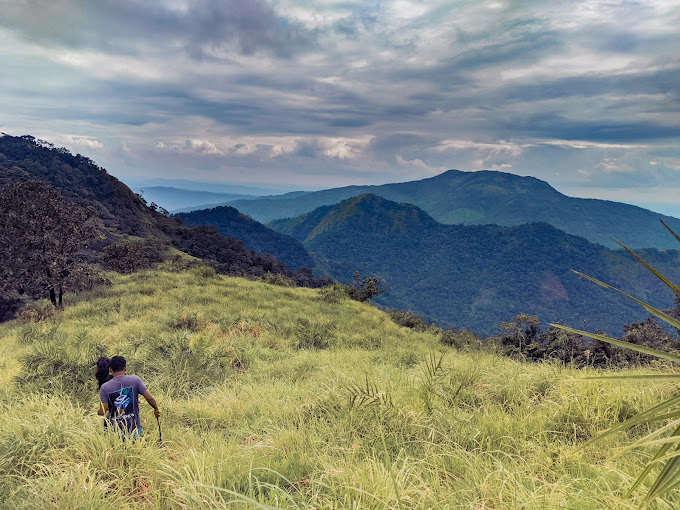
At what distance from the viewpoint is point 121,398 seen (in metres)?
4.39

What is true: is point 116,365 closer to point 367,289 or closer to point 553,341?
point 553,341

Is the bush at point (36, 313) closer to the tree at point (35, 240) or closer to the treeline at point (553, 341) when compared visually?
the tree at point (35, 240)

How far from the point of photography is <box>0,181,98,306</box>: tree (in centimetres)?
1510

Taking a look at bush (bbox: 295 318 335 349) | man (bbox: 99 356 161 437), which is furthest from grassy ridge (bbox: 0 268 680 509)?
bush (bbox: 295 318 335 349)

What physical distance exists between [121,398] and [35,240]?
1437cm

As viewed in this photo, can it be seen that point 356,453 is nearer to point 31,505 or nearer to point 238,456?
point 238,456

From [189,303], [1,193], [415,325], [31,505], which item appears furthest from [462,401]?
[1,193]

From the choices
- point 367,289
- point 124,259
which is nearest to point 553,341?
point 367,289

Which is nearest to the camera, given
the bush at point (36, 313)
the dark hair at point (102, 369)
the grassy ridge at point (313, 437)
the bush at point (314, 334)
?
the grassy ridge at point (313, 437)

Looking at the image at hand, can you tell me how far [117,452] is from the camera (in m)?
3.55

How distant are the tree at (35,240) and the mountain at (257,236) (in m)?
140

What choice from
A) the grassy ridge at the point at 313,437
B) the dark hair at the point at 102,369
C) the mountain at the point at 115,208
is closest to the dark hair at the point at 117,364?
the dark hair at the point at 102,369

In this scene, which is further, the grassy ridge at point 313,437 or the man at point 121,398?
the man at point 121,398

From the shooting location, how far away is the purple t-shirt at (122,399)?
171 inches
